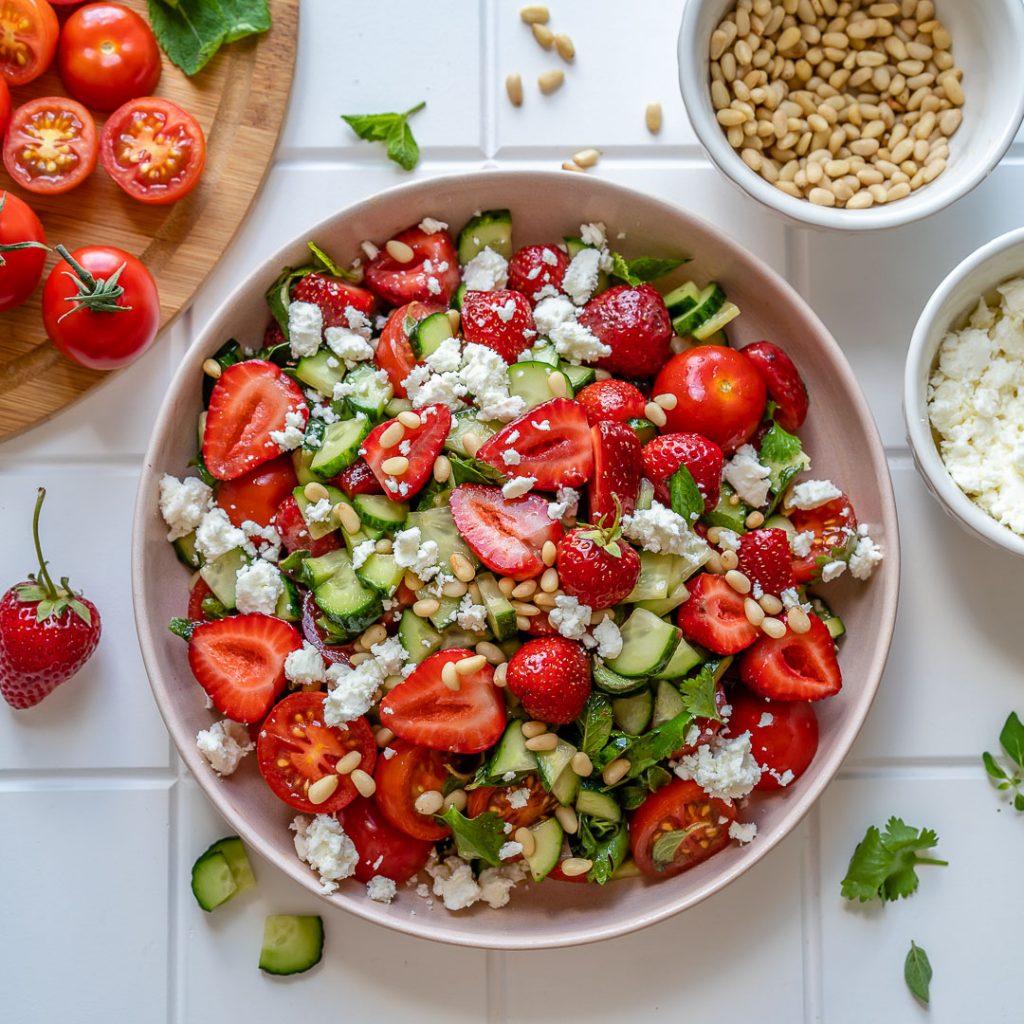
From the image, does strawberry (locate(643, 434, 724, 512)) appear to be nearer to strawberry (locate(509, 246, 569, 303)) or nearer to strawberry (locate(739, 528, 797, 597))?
strawberry (locate(739, 528, 797, 597))

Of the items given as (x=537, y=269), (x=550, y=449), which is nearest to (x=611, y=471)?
(x=550, y=449)

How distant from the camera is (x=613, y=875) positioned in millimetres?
1632

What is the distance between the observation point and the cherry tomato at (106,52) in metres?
1.67

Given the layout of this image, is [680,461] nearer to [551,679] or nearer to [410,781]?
[551,679]

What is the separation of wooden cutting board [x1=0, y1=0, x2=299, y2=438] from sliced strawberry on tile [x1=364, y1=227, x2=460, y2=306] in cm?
26

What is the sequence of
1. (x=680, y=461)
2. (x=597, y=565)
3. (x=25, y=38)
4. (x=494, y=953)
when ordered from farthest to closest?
1. (x=494, y=953)
2. (x=25, y=38)
3. (x=680, y=461)
4. (x=597, y=565)

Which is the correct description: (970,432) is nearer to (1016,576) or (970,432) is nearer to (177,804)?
(1016,576)

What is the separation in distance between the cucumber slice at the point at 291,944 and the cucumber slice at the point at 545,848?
1.35 feet

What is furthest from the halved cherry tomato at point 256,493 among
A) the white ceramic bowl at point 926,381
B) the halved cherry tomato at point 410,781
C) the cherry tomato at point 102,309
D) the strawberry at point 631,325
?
the white ceramic bowl at point 926,381

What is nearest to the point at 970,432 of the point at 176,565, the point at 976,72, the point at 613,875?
the point at 976,72

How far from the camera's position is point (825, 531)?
63.9 inches

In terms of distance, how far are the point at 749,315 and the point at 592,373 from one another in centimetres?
28

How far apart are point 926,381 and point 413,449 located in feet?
2.61

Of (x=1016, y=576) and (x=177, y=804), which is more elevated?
(x=1016, y=576)
